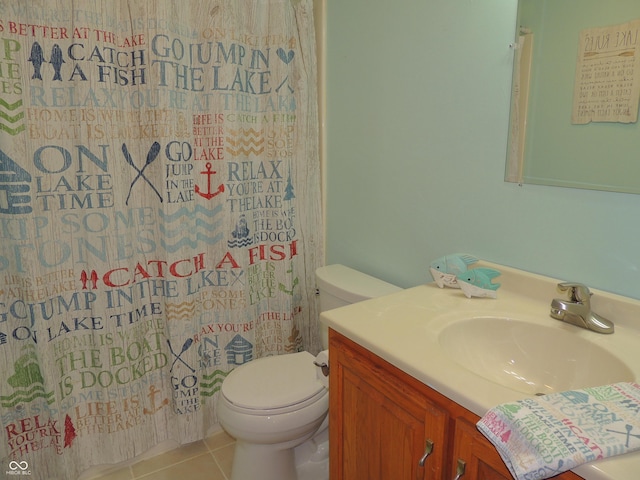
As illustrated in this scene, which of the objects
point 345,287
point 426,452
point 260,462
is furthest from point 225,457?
point 426,452

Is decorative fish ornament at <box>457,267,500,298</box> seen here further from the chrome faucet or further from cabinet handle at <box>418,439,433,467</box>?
cabinet handle at <box>418,439,433,467</box>

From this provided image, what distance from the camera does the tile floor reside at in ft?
6.23

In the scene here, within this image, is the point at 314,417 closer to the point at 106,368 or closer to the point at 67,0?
the point at 106,368

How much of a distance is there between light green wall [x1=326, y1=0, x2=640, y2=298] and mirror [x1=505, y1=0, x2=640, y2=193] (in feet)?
0.13

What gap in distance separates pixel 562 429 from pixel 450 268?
717 mm

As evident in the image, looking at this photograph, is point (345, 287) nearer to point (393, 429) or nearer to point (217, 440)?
point (393, 429)

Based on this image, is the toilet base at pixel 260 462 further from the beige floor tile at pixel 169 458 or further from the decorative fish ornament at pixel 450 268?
the decorative fish ornament at pixel 450 268

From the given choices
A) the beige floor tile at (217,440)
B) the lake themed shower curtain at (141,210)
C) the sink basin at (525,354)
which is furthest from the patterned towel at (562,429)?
the beige floor tile at (217,440)

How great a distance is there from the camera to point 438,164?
5.07 feet

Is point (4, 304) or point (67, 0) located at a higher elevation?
point (67, 0)

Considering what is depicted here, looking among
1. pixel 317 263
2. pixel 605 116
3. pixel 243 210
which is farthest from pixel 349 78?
pixel 605 116

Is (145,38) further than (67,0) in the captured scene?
Yes

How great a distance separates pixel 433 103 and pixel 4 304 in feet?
5.33

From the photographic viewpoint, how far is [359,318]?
46.9 inches
